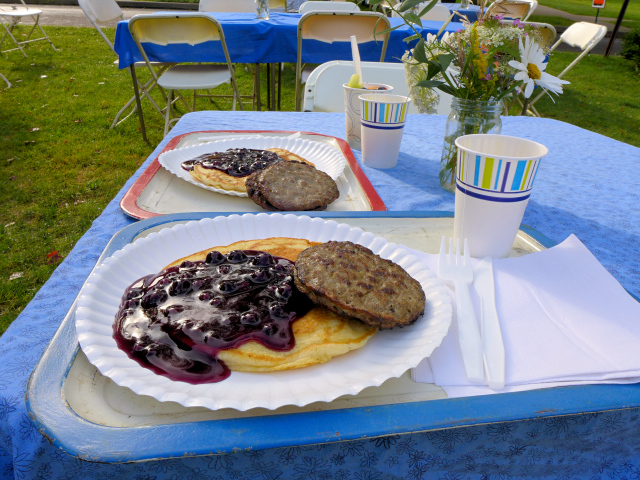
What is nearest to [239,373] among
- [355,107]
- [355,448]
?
[355,448]

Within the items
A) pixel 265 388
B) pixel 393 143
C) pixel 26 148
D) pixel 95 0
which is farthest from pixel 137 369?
pixel 95 0

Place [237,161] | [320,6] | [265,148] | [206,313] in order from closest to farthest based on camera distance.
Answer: [206,313]
[237,161]
[265,148]
[320,6]

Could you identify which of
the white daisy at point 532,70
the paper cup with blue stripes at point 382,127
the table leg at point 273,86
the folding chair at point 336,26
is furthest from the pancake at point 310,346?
the table leg at point 273,86

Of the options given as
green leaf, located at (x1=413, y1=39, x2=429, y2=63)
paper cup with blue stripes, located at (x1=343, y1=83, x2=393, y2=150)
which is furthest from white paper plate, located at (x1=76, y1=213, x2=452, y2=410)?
paper cup with blue stripes, located at (x1=343, y1=83, x2=393, y2=150)

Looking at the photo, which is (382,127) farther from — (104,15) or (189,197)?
(104,15)

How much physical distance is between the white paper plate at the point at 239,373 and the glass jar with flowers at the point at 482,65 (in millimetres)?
694

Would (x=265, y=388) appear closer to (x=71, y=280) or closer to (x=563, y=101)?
(x=71, y=280)

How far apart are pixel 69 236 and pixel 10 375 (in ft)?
10.2

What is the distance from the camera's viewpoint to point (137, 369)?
0.69 meters

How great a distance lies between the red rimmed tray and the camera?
4.44 feet

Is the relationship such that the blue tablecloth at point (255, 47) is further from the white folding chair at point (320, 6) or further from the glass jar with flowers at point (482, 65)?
the glass jar with flowers at point (482, 65)

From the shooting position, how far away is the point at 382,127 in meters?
1.72

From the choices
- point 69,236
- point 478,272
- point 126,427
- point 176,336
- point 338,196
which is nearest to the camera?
point 126,427

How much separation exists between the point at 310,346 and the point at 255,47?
449cm
